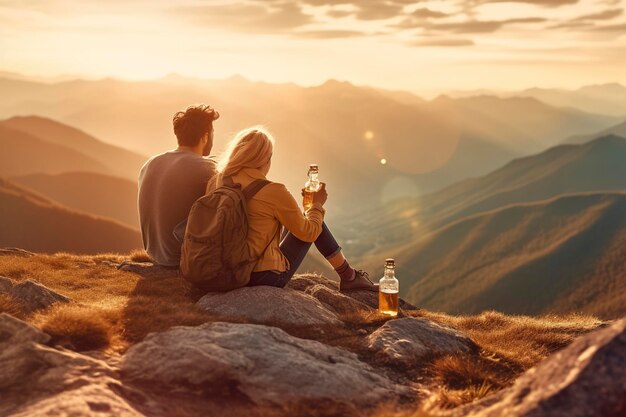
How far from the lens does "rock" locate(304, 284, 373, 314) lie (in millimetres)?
9172

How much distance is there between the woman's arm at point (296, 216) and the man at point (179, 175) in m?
2.08

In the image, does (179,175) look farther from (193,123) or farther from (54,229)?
(54,229)

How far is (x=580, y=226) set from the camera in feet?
512

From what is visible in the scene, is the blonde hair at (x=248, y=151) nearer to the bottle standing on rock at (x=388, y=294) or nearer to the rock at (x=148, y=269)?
the bottle standing on rock at (x=388, y=294)

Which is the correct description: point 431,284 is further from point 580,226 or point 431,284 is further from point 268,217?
point 268,217

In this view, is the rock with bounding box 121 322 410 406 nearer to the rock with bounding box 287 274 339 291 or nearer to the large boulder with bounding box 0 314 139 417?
the large boulder with bounding box 0 314 139 417

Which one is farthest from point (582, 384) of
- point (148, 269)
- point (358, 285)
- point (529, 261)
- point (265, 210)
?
point (529, 261)

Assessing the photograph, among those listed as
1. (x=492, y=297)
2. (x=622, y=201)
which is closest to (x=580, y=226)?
(x=622, y=201)

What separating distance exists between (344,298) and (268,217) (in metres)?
2.58

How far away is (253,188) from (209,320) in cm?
182

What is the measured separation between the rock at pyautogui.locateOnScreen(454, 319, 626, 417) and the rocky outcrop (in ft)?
18.7

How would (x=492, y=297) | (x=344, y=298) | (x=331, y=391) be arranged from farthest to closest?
(x=492, y=297)
(x=344, y=298)
(x=331, y=391)

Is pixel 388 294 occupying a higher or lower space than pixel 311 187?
lower

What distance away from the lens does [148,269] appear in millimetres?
11328
